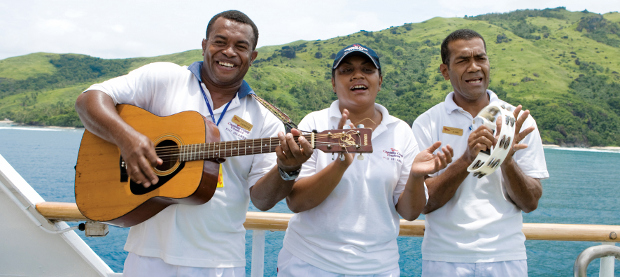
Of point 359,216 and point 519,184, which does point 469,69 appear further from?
point 359,216

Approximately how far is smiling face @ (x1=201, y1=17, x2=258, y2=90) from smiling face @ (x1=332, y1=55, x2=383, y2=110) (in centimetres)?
58

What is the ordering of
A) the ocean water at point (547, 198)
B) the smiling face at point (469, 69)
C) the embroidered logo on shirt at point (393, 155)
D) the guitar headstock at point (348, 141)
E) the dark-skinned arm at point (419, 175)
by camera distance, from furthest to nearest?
1. the ocean water at point (547, 198)
2. the smiling face at point (469, 69)
3. the embroidered logo on shirt at point (393, 155)
4. the dark-skinned arm at point (419, 175)
5. the guitar headstock at point (348, 141)

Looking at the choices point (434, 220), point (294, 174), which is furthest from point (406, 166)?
point (294, 174)

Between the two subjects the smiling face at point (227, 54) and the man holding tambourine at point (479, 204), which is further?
the smiling face at point (227, 54)

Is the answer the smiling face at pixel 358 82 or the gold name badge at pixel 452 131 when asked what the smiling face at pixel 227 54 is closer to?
the smiling face at pixel 358 82

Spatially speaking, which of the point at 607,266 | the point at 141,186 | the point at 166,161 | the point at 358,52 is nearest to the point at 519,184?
the point at 607,266

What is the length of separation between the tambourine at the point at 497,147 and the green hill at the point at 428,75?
6085 centimetres

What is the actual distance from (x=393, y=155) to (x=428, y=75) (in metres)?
104

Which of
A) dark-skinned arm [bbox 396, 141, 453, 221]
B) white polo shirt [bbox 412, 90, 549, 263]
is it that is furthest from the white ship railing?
dark-skinned arm [bbox 396, 141, 453, 221]

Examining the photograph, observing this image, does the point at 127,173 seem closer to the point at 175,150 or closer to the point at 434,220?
the point at 175,150

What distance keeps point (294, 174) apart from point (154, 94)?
1.02m

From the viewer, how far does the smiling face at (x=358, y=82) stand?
2355 millimetres

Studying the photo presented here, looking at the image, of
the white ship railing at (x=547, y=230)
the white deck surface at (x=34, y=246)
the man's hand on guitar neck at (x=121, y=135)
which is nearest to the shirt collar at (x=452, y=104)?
the white ship railing at (x=547, y=230)

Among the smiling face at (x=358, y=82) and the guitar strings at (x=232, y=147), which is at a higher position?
the smiling face at (x=358, y=82)
